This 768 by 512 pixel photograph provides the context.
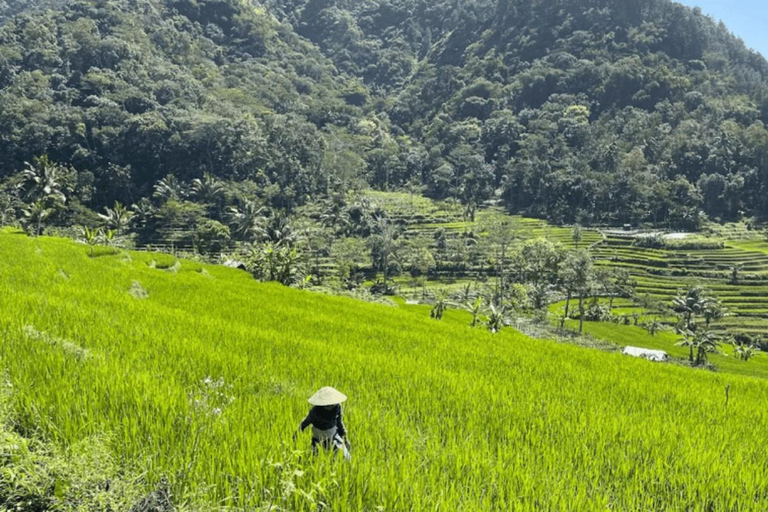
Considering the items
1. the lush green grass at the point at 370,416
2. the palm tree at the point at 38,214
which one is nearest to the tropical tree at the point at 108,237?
the palm tree at the point at 38,214

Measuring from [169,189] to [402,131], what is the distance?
417 ft

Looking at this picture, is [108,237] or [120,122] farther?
[120,122]

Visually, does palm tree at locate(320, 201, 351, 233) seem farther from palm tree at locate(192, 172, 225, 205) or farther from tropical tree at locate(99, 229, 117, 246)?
tropical tree at locate(99, 229, 117, 246)

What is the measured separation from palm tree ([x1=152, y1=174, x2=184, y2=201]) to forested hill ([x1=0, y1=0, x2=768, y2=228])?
25.5ft

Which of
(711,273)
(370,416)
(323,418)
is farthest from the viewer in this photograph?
(711,273)

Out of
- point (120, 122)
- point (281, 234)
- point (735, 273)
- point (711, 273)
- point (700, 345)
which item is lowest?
point (700, 345)

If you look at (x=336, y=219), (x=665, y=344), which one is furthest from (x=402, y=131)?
(x=665, y=344)


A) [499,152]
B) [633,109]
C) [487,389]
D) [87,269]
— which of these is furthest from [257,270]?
[633,109]

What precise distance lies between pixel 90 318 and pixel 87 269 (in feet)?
24.1

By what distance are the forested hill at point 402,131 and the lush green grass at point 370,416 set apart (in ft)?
319

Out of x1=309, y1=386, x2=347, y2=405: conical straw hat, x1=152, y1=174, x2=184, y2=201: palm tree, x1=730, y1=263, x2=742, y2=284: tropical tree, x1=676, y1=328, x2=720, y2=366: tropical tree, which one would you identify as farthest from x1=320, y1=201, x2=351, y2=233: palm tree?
x1=309, y1=386, x2=347, y2=405: conical straw hat

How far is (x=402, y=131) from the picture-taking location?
19825 cm

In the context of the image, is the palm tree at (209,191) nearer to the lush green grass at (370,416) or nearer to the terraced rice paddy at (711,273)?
the terraced rice paddy at (711,273)

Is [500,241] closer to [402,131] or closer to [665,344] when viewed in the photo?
[665,344]
